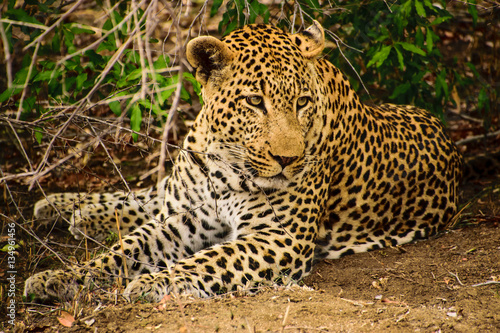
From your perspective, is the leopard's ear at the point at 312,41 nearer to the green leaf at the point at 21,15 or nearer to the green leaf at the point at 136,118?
the green leaf at the point at 136,118

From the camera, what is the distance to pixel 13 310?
439 centimetres

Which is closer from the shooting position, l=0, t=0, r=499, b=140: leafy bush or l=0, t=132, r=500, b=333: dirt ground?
l=0, t=132, r=500, b=333: dirt ground

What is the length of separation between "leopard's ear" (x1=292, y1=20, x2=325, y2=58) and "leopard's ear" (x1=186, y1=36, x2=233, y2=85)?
72 cm

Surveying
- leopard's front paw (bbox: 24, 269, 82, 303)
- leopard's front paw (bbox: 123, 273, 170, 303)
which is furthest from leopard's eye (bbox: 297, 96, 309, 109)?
leopard's front paw (bbox: 24, 269, 82, 303)

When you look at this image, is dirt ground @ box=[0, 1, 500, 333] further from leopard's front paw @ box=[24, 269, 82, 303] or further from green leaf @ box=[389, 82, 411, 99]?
green leaf @ box=[389, 82, 411, 99]

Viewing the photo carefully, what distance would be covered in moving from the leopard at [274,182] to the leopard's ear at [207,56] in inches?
0.4

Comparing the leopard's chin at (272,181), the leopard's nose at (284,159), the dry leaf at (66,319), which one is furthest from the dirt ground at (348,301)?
the leopard's nose at (284,159)

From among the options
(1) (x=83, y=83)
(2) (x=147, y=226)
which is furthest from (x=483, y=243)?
(1) (x=83, y=83)

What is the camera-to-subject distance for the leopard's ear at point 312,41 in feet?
15.9

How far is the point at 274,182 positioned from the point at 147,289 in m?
1.33

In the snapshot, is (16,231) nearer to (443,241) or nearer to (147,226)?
(147,226)

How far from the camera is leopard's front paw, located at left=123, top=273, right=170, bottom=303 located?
415 cm

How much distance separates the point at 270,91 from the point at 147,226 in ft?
6.32

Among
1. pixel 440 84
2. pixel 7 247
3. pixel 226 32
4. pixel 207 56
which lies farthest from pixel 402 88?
pixel 7 247
